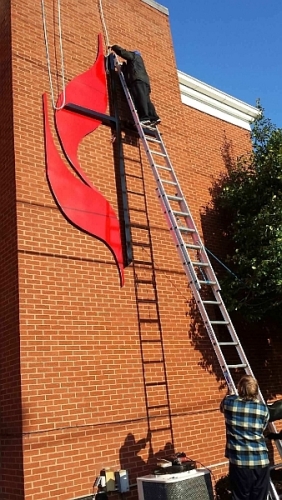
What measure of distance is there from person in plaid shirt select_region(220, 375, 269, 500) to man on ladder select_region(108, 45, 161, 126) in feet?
14.0

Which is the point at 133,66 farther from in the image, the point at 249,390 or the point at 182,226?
the point at 249,390

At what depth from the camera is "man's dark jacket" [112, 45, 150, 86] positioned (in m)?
7.75

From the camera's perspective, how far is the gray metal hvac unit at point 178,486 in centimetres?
507

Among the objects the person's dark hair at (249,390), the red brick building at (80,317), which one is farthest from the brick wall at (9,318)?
the person's dark hair at (249,390)

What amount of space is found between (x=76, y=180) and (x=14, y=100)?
50.0 inches

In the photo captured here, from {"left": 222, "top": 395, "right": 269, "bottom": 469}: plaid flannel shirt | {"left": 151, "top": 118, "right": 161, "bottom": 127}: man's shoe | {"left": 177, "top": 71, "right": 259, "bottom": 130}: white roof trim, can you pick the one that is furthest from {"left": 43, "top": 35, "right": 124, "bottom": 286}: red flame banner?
{"left": 177, "top": 71, "right": 259, "bottom": 130}: white roof trim

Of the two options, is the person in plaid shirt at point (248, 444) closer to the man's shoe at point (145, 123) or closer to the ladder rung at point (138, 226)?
the ladder rung at point (138, 226)

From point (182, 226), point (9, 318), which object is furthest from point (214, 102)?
point (9, 318)

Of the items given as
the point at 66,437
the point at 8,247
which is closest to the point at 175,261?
the point at 8,247

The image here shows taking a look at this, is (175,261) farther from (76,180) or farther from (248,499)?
(248,499)

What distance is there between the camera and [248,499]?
4957 mm

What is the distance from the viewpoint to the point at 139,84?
25.3 ft

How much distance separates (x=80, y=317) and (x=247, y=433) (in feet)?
7.65

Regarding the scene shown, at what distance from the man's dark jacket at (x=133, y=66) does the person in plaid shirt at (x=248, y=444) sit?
473 cm
